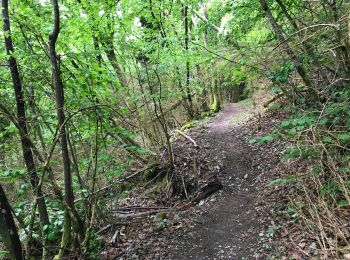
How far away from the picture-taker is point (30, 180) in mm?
4344

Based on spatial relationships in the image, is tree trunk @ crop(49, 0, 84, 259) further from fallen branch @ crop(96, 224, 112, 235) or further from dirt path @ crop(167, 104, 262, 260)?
dirt path @ crop(167, 104, 262, 260)

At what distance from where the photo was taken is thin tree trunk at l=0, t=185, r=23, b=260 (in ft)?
11.5

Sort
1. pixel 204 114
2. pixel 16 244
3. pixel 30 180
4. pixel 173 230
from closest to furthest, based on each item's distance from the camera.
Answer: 1. pixel 16 244
2. pixel 30 180
3. pixel 173 230
4. pixel 204 114

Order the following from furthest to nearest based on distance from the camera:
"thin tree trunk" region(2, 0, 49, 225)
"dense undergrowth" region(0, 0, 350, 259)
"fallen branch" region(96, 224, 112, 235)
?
"fallen branch" region(96, 224, 112, 235) < "thin tree trunk" region(2, 0, 49, 225) < "dense undergrowth" region(0, 0, 350, 259)

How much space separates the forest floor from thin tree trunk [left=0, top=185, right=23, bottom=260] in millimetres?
1662

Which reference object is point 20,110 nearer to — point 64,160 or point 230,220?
point 64,160

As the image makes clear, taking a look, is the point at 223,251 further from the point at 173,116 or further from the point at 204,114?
the point at 204,114

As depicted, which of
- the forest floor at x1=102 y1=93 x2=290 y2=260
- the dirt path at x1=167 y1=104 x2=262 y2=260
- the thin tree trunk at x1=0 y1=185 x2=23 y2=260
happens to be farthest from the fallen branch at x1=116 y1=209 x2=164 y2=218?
the thin tree trunk at x1=0 y1=185 x2=23 y2=260

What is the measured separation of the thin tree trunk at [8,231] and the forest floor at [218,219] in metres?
1.66

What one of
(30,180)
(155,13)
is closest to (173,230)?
(30,180)

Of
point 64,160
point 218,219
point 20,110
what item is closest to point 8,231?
point 64,160

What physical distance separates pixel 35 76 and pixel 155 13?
5513mm

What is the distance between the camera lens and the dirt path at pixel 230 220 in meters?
4.61

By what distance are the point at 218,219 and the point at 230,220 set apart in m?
0.26
